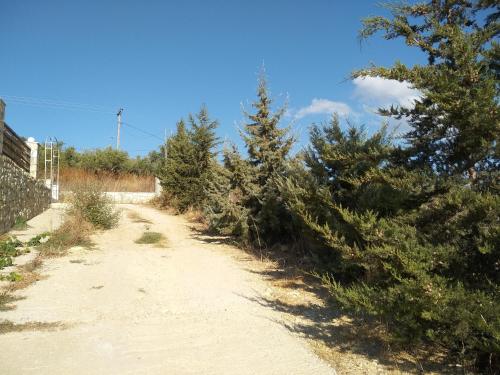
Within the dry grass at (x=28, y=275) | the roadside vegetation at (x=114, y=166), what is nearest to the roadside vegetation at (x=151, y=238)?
the dry grass at (x=28, y=275)

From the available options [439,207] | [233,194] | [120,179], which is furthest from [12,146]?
[120,179]

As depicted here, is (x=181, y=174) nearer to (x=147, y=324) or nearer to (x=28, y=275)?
(x=28, y=275)

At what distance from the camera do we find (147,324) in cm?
490

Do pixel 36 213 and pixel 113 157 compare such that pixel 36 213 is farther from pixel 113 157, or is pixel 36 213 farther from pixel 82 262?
pixel 113 157

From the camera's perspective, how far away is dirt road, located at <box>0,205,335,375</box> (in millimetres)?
3783

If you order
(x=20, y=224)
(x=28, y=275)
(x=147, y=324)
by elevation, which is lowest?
(x=147, y=324)

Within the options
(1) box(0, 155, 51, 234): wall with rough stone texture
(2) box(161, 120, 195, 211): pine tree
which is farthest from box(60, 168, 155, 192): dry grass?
(1) box(0, 155, 51, 234): wall with rough stone texture

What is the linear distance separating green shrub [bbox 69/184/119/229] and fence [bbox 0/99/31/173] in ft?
7.43

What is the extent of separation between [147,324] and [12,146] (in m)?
10.6

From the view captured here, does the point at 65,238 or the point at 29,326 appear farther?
the point at 65,238

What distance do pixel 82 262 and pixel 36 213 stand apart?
25.8ft

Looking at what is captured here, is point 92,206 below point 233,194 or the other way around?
below

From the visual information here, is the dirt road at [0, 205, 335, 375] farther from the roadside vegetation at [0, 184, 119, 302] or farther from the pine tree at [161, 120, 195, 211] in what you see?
the pine tree at [161, 120, 195, 211]

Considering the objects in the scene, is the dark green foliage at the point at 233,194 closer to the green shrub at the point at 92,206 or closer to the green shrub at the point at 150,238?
the green shrub at the point at 150,238
